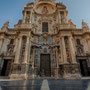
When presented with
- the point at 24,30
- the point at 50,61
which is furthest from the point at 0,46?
the point at 50,61

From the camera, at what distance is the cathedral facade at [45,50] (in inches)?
377

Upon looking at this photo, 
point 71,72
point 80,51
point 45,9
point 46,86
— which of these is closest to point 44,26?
point 45,9

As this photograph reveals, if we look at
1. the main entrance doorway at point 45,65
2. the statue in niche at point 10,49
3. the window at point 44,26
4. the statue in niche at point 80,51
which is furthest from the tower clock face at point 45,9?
the main entrance doorway at point 45,65

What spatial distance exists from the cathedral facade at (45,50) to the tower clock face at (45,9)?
238 centimetres

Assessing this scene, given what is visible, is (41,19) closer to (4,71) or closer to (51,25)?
(51,25)

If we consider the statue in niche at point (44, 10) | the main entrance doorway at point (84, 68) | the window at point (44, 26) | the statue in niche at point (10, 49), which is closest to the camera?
the main entrance doorway at point (84, 68)

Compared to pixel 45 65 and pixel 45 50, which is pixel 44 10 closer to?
pixel 45 50

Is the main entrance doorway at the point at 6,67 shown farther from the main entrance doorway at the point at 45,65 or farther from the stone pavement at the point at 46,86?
the stone pavement at the point at 46,86

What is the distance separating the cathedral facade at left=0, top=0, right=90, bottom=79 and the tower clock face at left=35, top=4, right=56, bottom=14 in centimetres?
238

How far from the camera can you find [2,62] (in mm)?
11547

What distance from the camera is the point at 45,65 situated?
11.5m

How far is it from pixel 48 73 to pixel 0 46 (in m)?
10.0

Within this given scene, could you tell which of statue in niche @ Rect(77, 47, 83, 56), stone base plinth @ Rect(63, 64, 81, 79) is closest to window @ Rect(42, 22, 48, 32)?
statue in niche @ Rect(77, 47, 83, 56)

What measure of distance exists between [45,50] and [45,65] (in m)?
2.69
